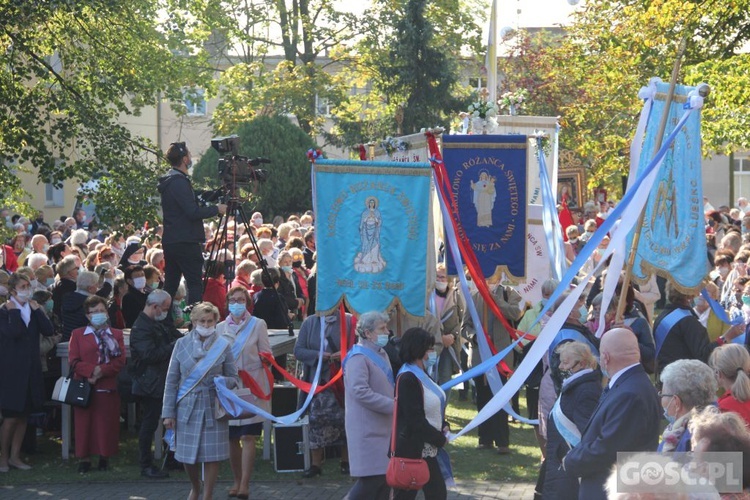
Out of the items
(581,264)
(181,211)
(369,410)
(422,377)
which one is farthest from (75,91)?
(581,264)

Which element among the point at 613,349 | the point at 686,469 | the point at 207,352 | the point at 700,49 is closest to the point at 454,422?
the point at 207,352

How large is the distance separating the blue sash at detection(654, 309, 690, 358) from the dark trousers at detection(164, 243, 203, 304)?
5.15 m

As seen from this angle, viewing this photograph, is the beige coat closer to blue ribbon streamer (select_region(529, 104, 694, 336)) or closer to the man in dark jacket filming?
the man in dark jacket filming

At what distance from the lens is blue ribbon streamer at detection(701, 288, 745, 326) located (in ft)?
37.1

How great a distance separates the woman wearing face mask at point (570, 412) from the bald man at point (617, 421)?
74 centimetres

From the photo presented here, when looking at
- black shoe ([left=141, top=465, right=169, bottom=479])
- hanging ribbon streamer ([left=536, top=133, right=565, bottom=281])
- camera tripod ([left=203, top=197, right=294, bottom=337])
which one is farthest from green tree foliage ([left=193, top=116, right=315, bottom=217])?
black shoe ([left=141, top=465, right=169, bottom=479])

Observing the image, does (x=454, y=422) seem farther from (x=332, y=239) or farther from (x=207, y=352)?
(x=207, y=352)

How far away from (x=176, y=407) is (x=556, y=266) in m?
5.75

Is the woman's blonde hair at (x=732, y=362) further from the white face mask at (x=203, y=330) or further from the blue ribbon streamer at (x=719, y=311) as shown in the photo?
the white face mask at (x=203, y=330)

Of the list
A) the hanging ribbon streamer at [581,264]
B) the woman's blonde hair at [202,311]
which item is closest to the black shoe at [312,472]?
the woman's blonde hair at [202,311]

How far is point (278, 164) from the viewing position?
36219 mm

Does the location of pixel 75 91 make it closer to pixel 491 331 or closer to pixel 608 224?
pixel 491 331

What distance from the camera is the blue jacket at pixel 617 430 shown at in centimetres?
644

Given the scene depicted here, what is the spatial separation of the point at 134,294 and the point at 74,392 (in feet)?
7.65
